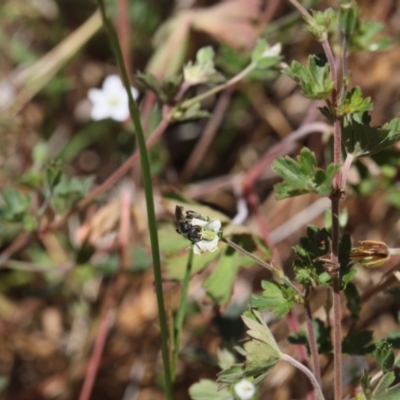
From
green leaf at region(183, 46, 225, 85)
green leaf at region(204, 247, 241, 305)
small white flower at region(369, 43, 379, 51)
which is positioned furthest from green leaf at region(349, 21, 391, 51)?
green leaf at region(204, 247, 241, 305)

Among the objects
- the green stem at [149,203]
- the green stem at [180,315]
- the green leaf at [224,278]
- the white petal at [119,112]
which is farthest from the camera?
the white petal at [119,112]

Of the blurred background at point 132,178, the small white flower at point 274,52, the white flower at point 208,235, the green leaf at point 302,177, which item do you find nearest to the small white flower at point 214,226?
the white flower at point 208,235

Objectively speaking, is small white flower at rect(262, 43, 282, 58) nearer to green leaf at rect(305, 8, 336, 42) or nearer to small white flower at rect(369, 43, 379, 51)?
small white flower at rect(369, 43, 379, 51)

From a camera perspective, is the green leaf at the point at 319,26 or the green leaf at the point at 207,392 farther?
the green leaf at the point at 207,392

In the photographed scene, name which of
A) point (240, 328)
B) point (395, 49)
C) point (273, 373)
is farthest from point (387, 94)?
point (240, 328)

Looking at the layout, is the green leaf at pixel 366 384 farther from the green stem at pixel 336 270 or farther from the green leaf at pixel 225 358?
the green leaf at pixel 225 358

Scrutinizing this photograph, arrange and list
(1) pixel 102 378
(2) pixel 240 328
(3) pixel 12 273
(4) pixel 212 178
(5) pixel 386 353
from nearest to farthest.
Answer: (5) pixel 386 353 < (2) pixel 240 328 < (1) pixel 102 378 < (3) pixel 12 273 < (4) pixel 212 178

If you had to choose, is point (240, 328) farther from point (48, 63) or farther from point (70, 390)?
point (48, 63)
